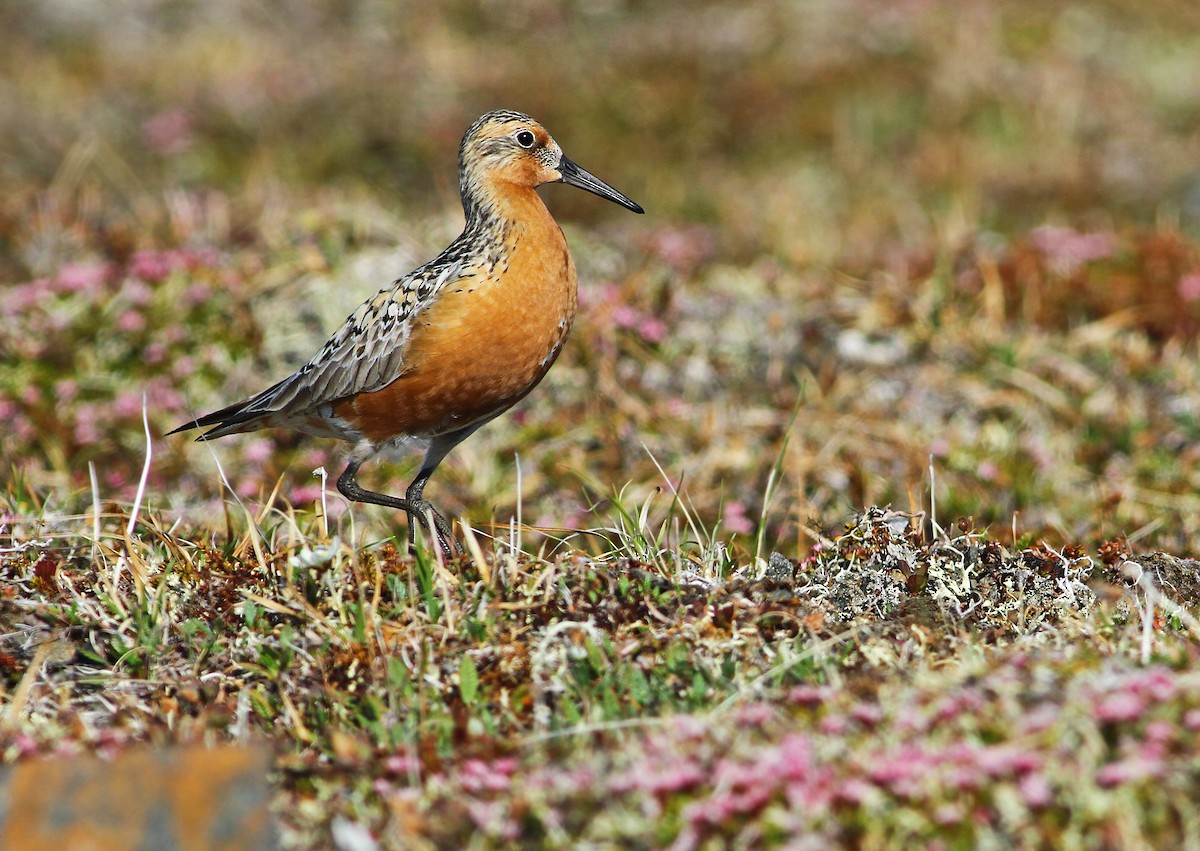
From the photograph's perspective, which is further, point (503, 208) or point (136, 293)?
point (136, 293)

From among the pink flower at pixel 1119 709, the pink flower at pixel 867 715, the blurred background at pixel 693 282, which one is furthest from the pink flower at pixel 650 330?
the pink flower at pixel 1119 709

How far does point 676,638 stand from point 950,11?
19.2 meters

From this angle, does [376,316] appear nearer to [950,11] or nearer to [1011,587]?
[1011,587]

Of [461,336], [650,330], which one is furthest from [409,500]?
[650,330]

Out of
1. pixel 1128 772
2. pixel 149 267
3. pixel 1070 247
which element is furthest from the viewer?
pixel 1070 247

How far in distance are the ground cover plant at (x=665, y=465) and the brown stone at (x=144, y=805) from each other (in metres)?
0.23

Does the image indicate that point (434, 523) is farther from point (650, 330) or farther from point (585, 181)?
point (650, 330)

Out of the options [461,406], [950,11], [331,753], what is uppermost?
[950,11]

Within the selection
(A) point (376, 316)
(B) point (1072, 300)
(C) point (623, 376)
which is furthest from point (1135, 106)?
(A) point (376, 316)

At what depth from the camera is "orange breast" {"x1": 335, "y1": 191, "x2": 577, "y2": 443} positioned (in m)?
5.42

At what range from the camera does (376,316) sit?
5.88m

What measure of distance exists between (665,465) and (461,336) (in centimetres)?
270

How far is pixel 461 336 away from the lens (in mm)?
5418

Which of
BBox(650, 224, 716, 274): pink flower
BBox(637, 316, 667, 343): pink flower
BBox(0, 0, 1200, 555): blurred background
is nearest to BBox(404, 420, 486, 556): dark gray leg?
BBox(0, 0, 1200, 555): blurred background
